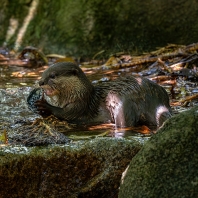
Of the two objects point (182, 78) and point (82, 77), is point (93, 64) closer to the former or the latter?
point (182, 78)

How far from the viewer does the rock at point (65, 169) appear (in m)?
3.09

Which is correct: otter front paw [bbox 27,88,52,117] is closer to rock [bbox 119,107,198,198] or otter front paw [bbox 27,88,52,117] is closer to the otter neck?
the otter neck

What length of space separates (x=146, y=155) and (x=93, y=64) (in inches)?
213

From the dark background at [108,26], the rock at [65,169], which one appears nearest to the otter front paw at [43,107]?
the rock at [65,169]

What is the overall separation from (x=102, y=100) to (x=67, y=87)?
1.02 ft

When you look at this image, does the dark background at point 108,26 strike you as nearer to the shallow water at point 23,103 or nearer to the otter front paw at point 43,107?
the shallow water at point 23,103

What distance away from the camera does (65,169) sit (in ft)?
10.3

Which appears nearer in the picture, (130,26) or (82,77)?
(82,77)

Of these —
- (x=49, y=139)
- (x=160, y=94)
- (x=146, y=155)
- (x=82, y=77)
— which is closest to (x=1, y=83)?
(x=82, y=77)

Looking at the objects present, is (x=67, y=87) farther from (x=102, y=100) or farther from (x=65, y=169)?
(x=65, y=169)

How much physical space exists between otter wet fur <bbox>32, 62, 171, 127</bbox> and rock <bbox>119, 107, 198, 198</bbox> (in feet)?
4.45

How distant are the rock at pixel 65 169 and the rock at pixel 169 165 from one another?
0.39 m

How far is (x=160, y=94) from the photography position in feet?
13.9

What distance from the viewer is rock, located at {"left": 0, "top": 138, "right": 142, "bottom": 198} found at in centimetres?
309
